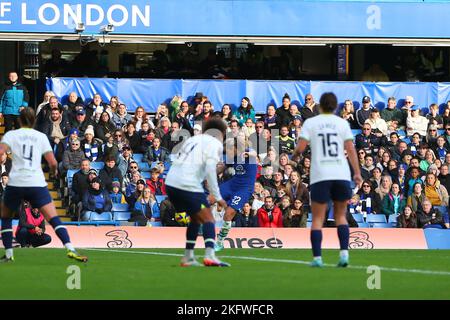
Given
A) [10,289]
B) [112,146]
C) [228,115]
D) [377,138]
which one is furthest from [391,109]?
[10,289]

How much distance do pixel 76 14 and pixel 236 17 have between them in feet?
13.1

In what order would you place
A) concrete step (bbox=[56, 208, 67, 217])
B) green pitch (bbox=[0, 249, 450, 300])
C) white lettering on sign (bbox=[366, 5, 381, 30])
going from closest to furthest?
green pitch (bbox=[0, 249, 450, 300])
concrete step (bbox=[56, 208, 67, 217])
white lettering on sign (bbox=[366, 5, 381, 30])

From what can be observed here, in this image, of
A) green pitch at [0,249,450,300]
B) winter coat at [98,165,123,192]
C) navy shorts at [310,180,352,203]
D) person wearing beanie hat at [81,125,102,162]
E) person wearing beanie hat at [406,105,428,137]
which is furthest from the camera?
person wearing beanie hat at [406,105,428,137]

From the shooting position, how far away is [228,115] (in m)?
28.8

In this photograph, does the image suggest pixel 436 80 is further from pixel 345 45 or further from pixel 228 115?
pixel 228 115

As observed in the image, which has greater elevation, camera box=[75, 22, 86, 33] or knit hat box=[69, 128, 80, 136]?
camera box=[75, 22, 86, 33]

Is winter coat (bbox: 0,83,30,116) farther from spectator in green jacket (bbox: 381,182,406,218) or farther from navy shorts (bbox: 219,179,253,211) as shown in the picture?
navy shorts (bbox: 219,179,253,211)

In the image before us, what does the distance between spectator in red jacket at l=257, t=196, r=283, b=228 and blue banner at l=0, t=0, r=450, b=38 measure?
6.67m

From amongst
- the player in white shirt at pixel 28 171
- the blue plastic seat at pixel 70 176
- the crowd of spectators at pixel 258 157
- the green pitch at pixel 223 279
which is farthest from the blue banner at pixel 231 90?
the player in white shirt at pixel 28 171

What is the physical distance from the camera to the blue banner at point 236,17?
2978cm

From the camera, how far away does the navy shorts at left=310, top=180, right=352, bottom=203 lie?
14.4 m

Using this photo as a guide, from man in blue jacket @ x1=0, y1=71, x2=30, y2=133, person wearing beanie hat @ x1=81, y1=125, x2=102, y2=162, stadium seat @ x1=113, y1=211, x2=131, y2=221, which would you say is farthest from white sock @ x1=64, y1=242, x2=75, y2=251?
man in blue jacket @ x1=0, y1=71, x2=30, y2=133

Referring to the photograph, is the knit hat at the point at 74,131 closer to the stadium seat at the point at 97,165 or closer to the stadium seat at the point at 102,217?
the stadium seat at the point at 97,165

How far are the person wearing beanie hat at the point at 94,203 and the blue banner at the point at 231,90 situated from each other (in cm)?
424
